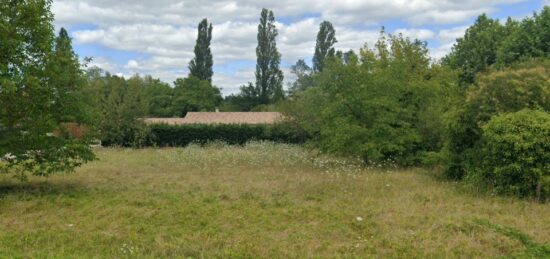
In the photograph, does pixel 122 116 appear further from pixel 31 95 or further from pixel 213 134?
pixel 31 95

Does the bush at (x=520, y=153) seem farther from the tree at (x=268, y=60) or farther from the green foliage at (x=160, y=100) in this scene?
the green foliage at (x=160, y=100)

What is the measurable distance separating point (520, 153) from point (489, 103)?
8.29 feet

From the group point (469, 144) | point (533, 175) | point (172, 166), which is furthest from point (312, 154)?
point (533, 175)

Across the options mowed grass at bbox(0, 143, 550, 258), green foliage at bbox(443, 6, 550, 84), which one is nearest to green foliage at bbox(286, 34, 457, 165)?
mowed grass at bbox(0, 143, 550, 258)

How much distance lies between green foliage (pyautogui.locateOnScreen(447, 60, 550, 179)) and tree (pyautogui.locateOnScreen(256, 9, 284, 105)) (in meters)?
43.5

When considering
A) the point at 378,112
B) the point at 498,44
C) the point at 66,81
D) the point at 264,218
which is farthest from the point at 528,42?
the point at 66,81

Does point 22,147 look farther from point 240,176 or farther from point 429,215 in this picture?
point 429,215

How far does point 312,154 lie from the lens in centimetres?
2206

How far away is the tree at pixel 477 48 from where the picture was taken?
2819cm

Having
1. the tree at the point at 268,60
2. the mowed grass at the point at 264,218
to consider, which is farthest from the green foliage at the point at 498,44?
the tree at the point at 268,60

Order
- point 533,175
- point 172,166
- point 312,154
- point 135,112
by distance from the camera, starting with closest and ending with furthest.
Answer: point 533,175
point 172,166
point 312,154
point 135,112

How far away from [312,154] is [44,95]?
43.3ft

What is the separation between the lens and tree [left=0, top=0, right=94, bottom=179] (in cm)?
1062

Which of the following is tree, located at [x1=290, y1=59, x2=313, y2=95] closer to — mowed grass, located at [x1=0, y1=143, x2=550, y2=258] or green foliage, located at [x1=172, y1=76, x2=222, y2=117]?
green foliage, located at [x1=172, y1=76, x2=222, y2=117]
